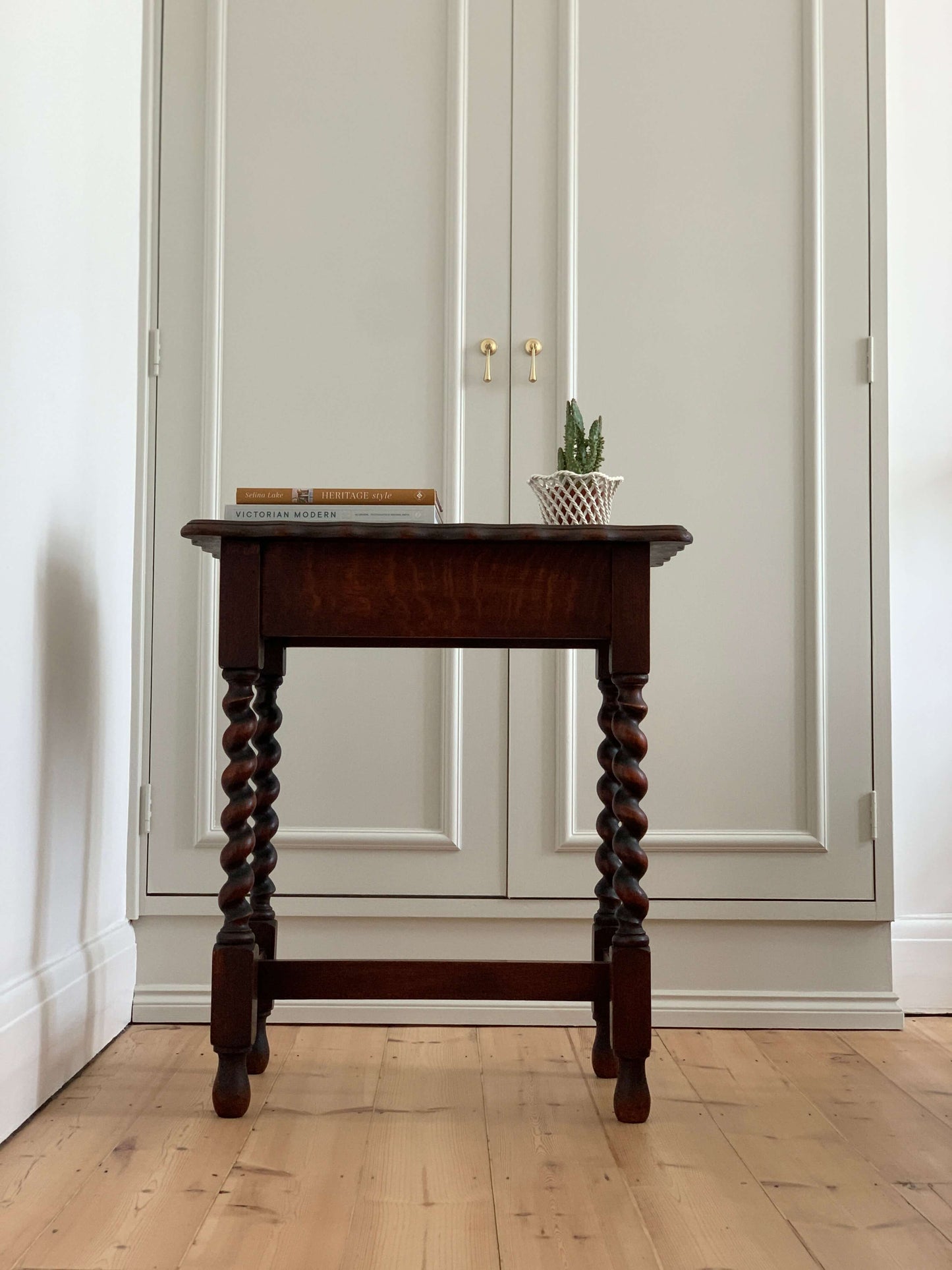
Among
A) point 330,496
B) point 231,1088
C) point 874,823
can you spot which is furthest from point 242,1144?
point 874,823

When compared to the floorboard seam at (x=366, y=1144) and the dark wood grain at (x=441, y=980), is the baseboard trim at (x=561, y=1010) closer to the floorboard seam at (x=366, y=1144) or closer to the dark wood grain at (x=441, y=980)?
the floorboard seam at (x=366, y=1144)

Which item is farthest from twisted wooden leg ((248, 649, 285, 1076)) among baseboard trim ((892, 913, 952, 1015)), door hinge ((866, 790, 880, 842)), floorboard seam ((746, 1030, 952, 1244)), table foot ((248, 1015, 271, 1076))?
baseboard trim ((892, 913, 952, 1015))

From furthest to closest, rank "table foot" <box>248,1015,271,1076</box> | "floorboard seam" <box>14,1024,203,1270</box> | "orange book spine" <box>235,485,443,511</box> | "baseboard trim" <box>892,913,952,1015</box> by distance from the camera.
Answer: "baseboard trim" <box>892,913,952,1015</box> < "table foot" <box>248,1015,271,1076</box> < "orange book spine" <box>235,485,443,511</box> < "floorboard seam" <box>14,1024,203,1270</box>

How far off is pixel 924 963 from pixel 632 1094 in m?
0.92

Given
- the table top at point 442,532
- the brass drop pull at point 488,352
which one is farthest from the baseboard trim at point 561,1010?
the brass drop pull at point 488,352

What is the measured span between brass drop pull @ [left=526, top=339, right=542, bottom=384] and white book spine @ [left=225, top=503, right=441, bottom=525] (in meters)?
0.63

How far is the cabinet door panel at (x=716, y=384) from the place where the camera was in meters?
1.99

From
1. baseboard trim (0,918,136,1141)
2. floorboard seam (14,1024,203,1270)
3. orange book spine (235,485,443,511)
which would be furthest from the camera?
orange book spine (235,485,443,511)

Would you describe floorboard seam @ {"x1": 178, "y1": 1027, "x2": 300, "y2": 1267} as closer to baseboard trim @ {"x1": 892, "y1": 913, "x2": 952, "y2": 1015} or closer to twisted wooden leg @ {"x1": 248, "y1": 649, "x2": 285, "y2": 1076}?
twisted wooden leg @ {"x1": 248, "y1": 649, "x2": 285, "y2": 1076}

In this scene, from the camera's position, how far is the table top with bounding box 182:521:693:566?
143 centimetres

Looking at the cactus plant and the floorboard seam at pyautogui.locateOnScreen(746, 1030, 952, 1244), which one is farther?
the cactus plant

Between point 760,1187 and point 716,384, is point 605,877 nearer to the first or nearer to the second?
point 760,1187

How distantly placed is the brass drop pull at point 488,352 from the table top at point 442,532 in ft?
2.19

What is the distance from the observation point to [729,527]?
202cm
